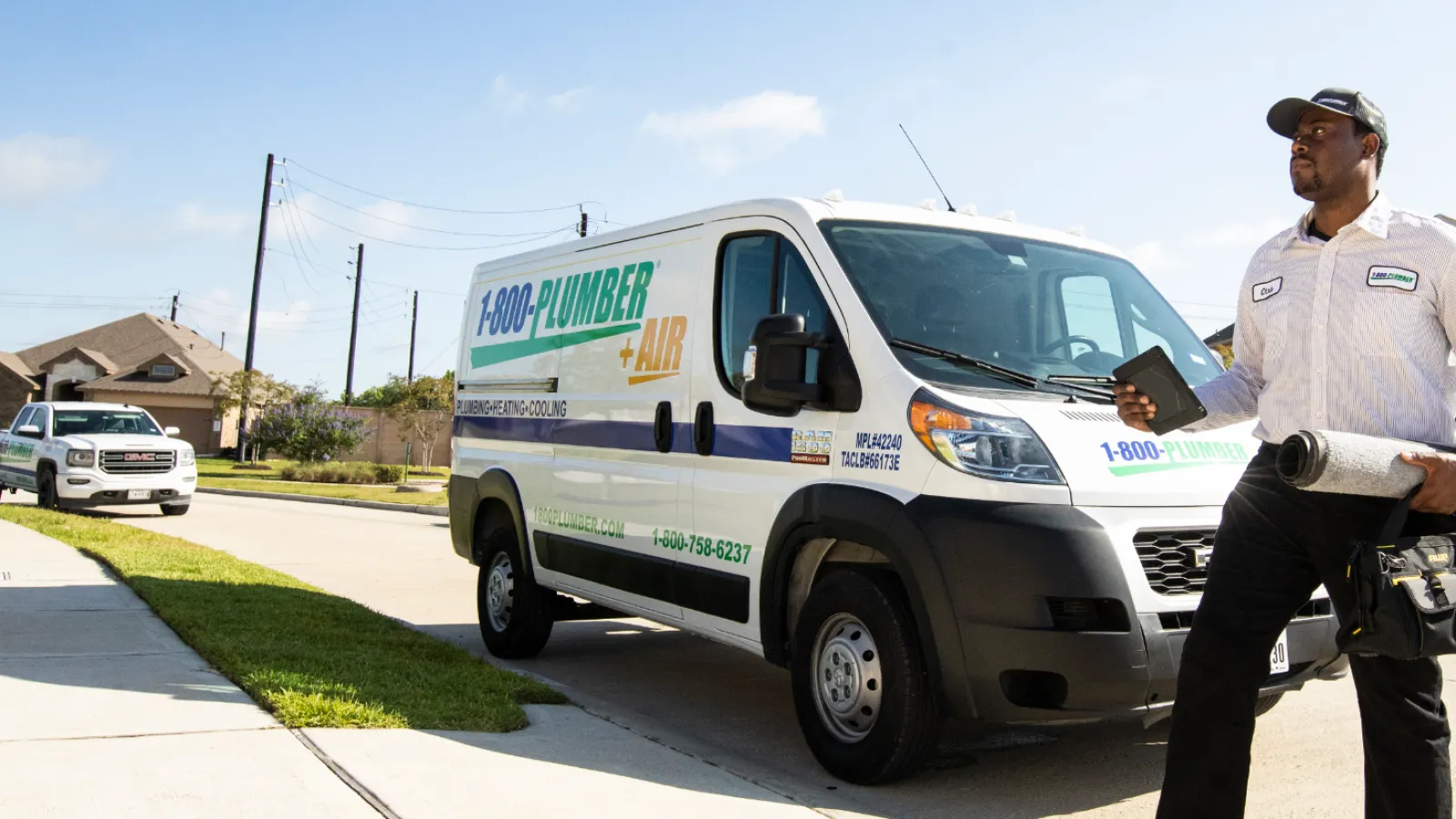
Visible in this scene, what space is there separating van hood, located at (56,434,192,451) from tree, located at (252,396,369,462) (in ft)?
68.6

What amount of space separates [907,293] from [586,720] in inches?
94.7

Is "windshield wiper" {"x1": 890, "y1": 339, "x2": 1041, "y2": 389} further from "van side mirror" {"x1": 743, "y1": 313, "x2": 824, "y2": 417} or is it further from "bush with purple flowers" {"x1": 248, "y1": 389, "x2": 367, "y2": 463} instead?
"bush with purple flowers" {"x1": 248, "y1": 389, "x2": 367, "y2": 463}

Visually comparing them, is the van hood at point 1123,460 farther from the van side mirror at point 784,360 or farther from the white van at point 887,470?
the van side mirror at point 784,360

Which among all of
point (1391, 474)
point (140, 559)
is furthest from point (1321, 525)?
point (140, 559)

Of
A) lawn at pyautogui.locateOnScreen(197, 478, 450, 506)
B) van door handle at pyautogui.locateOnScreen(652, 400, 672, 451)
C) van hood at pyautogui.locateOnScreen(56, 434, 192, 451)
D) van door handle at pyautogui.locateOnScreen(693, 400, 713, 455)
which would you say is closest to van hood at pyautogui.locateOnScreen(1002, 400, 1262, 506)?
van door handle at pyautogui.locateOnScreen(693, 400, 713, 455)

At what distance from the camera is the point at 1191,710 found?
3.35 m

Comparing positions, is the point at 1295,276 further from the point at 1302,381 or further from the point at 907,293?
the point at 907,293

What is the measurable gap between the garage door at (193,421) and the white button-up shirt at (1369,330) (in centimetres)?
6403

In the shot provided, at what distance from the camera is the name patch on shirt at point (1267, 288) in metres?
3.44

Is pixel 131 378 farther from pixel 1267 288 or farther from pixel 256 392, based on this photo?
pixel 1267 288

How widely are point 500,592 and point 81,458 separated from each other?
42.8 feet

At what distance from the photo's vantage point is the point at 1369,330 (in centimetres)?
320

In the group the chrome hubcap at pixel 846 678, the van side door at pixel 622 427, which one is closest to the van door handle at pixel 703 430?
the van side door at pixel 622 427

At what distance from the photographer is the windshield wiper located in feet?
16.8
